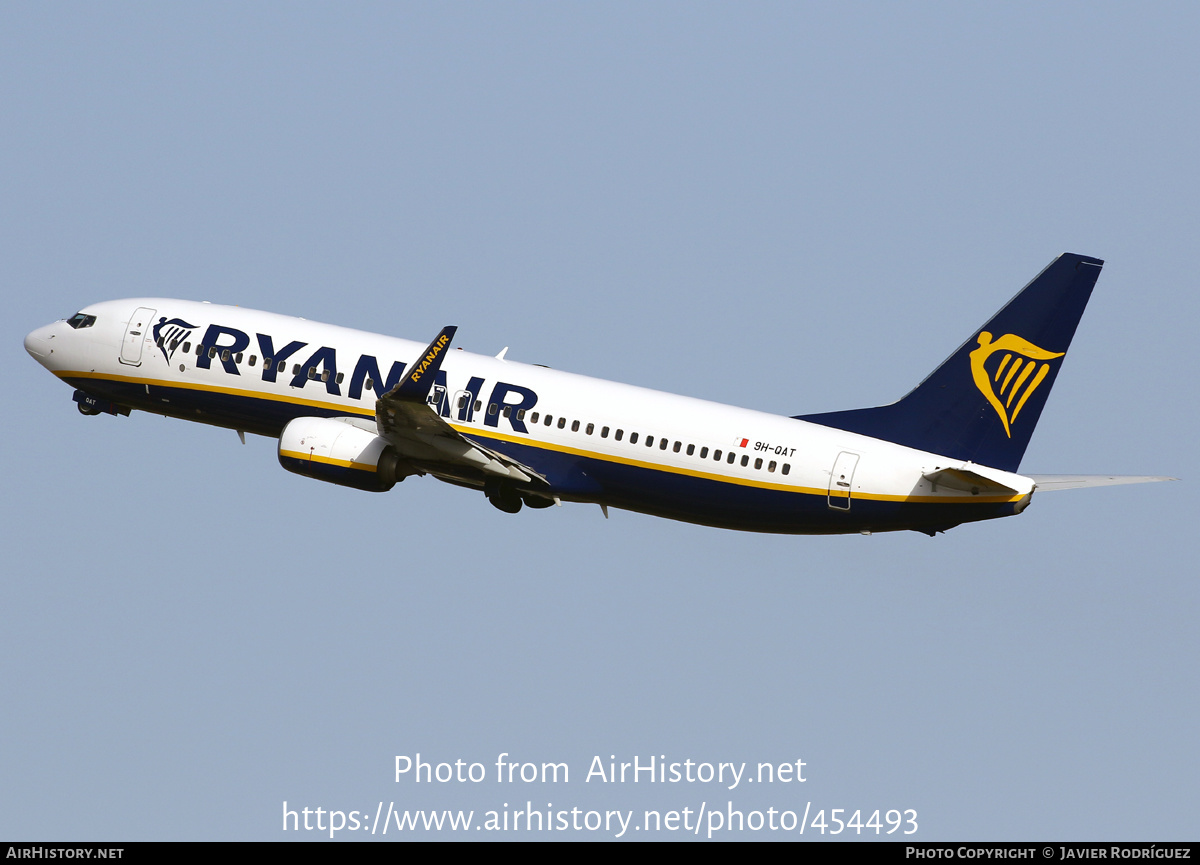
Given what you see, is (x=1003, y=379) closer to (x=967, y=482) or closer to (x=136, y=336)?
(x=967, y=482)

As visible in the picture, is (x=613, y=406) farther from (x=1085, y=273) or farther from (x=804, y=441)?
(x=1085, y=273)

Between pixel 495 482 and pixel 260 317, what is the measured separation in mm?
8558

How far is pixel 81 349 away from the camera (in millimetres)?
50125

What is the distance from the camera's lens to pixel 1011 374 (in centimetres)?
4169

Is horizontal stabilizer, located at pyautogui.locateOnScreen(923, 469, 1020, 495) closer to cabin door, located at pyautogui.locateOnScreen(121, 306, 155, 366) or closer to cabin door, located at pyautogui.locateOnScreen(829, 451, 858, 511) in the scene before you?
cabin door, located at pyautogui.locateOnScreen(829, 451, 858, 511)

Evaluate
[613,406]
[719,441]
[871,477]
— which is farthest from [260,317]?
[871,477]

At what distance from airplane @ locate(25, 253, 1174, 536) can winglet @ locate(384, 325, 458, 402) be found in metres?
0.05

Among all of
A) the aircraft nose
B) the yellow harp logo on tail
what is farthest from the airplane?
the aircraft nose

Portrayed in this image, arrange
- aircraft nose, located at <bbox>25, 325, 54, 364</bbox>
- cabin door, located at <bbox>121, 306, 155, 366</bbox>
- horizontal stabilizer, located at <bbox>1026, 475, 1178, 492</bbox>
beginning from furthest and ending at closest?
aircraft nose, located at <bbox>25, 325, 54, 364</bbox>, cabin door, located at <bbox>121, 306, 155, 366</bbox>, horizontal stabilizer, located at <bbox>1026, 475, 1178, 492</bbox>

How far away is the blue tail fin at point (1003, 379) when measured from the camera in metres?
41.2

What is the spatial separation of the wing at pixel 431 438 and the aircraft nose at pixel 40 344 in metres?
13.1

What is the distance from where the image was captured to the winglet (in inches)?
1641

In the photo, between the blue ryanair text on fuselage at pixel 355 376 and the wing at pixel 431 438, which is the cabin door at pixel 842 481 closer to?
the wing at pixel 431 438

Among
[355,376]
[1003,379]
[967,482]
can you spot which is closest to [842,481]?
[967,482]
